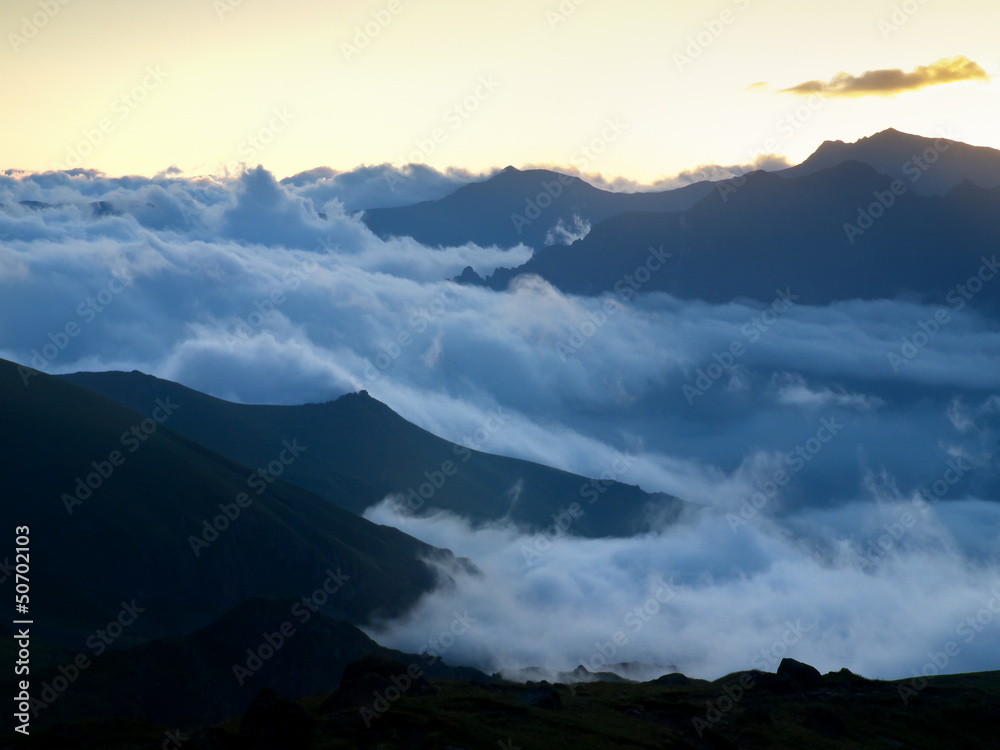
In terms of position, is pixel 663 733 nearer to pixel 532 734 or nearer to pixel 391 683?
pixel 532 734

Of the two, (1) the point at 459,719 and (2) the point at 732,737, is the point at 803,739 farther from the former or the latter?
(1) the point at 459,719

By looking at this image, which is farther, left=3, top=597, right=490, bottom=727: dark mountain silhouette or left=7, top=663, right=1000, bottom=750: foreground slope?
left=3, top=597, right=490, bottom=727: dark mountain silhouette

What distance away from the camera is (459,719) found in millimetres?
58438

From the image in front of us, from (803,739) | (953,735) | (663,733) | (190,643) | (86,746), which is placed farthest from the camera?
(190,643)

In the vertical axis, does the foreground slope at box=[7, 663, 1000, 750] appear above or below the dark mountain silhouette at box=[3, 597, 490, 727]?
above

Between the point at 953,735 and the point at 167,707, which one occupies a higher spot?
the point at 953,735

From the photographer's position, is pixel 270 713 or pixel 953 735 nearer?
pixel 270 713

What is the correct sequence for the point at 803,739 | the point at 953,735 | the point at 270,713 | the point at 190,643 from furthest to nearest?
1. the point at 190,643
2. the point at 953,735
3. the point at 803,739
4. the point at 270,713

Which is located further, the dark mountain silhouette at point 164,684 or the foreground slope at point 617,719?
the dark mountain silhouette at point 164,684

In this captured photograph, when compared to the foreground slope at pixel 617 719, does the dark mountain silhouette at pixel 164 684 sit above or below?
below

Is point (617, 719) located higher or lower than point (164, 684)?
higher

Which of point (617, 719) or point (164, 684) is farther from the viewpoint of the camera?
point (164, 684)

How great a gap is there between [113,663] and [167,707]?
43.2ft

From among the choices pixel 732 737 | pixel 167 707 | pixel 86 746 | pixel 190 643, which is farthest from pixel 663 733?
pixel 190 643
